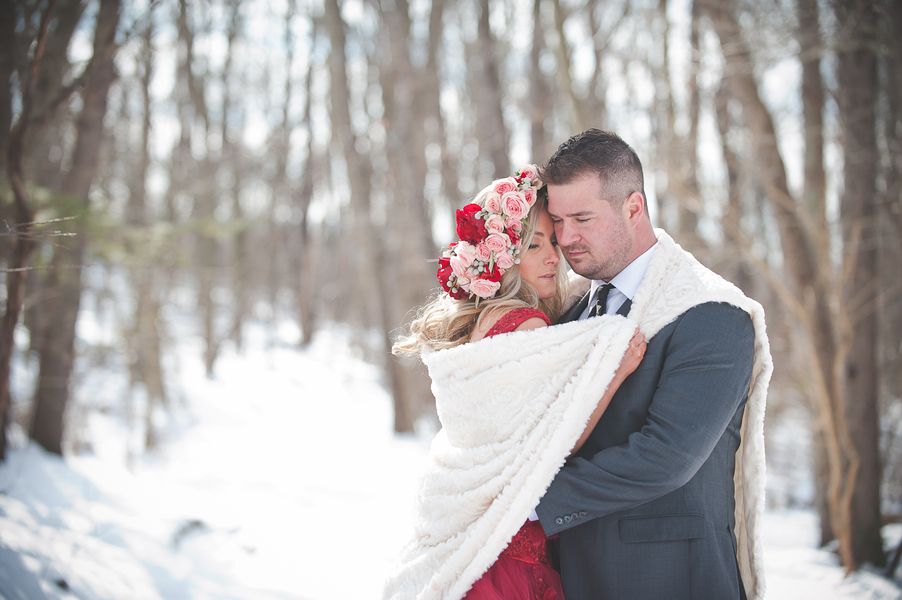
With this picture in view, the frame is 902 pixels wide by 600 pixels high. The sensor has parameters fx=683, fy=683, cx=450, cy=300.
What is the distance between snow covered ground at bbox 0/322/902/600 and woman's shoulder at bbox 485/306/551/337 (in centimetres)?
92

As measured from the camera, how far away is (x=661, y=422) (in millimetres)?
2074

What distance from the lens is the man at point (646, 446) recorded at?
2055mm

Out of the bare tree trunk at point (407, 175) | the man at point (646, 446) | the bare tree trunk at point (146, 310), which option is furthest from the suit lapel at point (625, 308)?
the bare tree trunk at point (146, 310)

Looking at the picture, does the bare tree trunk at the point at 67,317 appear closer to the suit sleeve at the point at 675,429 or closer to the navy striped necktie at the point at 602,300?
the navy striped necktie at the point at 602,300

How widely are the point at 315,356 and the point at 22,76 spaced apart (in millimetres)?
15495

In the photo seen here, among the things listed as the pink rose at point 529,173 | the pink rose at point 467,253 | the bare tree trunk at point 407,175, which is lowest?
the pink rose at point 467,253

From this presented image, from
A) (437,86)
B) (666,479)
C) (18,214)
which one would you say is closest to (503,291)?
(666,479)

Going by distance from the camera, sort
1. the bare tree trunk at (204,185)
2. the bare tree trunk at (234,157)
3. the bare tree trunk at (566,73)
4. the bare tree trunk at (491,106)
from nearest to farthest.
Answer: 1. the bare tree trunk at (566,73)
2. the bare tree trunk at (491,106)
3. the bare tree trunk at (204,185)
4. the bare tree trunk at (234,157)

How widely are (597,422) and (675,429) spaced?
0.31 m

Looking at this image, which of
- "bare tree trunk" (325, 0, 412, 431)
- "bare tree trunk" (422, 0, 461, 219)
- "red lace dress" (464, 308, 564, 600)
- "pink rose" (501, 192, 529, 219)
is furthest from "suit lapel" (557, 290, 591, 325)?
"bare tree trunk" (422, 0, 461, 219)

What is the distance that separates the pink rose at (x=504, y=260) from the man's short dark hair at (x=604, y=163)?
326 mm

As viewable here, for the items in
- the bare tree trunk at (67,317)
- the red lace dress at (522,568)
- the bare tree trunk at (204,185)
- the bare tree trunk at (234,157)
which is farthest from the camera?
the bare tree trunk at (234,157)

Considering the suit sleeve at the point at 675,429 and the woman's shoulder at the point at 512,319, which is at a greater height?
the woman's shoulder at the point at 512,319

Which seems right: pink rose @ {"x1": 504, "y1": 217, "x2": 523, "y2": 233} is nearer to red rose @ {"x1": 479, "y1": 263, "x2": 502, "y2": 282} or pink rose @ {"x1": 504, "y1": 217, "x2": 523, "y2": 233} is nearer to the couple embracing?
the couple embracing
